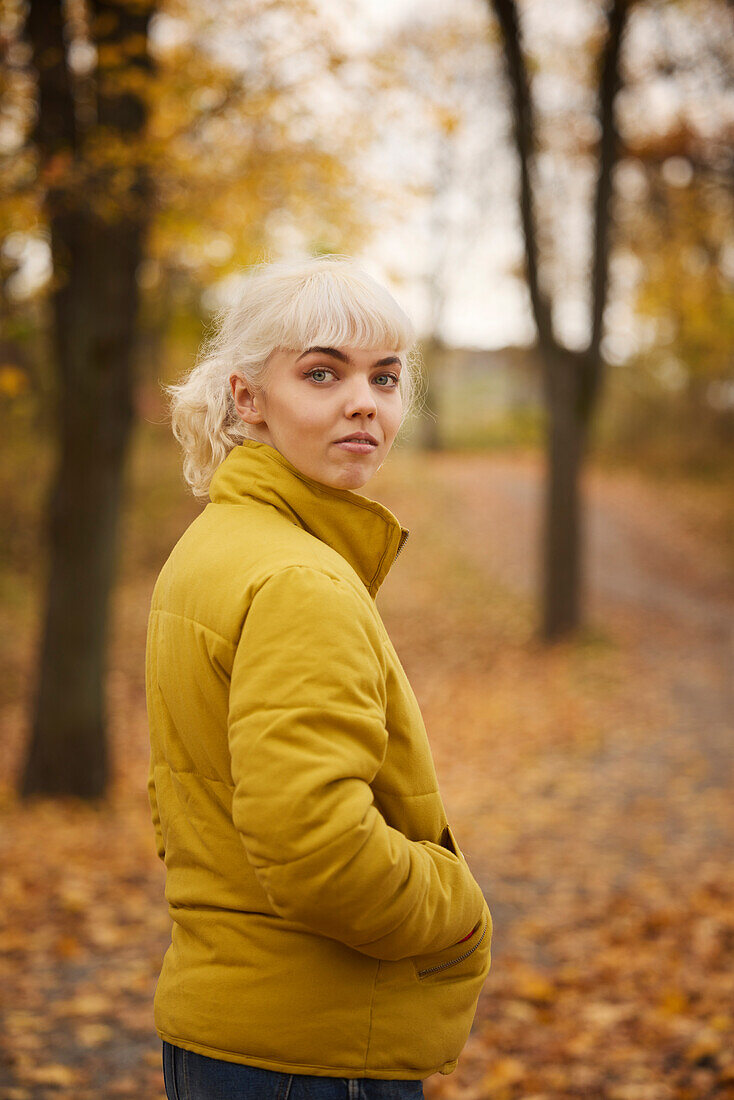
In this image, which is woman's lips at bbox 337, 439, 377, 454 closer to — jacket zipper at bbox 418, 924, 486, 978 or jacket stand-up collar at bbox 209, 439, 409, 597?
jacket stand-up collar at bbox 209, 439, 409, 597

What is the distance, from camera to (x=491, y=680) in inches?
453

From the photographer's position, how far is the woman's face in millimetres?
1667

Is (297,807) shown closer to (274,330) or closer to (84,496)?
(274,330)

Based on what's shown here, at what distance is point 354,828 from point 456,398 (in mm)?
32915

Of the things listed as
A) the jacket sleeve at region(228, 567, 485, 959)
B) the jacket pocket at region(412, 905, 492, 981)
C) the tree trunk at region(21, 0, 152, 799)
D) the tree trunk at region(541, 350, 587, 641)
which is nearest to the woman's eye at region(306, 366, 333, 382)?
the jacket sleeve at region(228, 567, 485, 959)

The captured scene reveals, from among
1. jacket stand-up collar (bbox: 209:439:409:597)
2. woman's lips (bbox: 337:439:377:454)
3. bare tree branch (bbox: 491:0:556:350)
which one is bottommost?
jacket stand-up collar (bbox: 209:439:409:597)

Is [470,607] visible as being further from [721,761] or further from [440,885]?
[440,885]

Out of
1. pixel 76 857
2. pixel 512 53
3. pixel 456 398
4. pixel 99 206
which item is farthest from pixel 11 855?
pixel 456 398

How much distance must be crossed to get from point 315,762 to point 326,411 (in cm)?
61

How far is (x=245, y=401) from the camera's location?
5.72ft

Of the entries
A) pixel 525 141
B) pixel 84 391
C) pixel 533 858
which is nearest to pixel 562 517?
pixel 525 141

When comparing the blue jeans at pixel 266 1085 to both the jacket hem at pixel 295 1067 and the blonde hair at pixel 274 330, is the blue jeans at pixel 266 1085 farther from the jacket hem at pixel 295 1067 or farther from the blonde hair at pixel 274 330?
the blonde hair at pixel 274 330

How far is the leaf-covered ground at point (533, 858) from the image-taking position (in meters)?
3.78

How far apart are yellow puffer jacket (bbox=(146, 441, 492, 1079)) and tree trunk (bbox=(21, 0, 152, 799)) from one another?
5.39 meters
